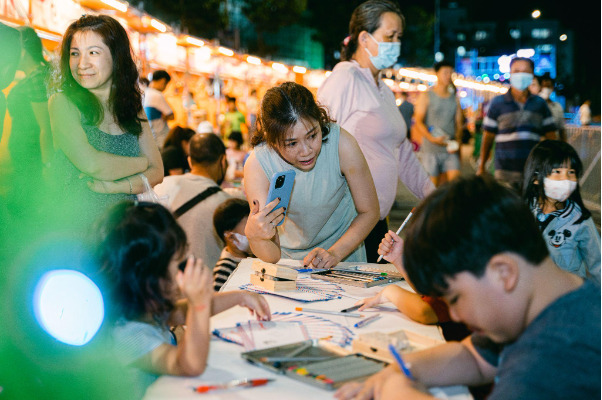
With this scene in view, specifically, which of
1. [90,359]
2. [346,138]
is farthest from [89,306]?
[346,138]

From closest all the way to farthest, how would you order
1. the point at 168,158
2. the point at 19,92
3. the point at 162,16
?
the point at 19,92 < the point at 168,158 < the point at 162,16

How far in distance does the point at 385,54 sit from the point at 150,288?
7.99ft

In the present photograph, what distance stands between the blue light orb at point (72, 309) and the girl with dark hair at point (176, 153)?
355 centimetres

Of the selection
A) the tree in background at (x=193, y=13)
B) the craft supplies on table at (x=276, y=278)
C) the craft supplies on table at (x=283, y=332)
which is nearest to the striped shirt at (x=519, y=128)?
the craft supplies on table at (x=276, y=278)

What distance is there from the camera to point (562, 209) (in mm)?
3031

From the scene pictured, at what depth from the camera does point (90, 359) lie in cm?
149

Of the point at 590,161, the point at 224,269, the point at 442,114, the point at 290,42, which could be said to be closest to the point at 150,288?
the point at 224,269

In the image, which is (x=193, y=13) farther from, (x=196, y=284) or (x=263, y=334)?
(x=196, y=284)

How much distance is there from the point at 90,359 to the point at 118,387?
0.34ft

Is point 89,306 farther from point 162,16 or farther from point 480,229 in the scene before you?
point 162,16

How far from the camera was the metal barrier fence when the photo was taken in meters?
9.34

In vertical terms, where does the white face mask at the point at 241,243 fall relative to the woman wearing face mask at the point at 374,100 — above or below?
below

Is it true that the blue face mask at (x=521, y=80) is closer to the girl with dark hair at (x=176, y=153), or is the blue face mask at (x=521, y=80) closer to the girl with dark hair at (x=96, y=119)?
the girl with dark hair at (x=176, y=153)

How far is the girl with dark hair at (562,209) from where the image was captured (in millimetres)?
2920
